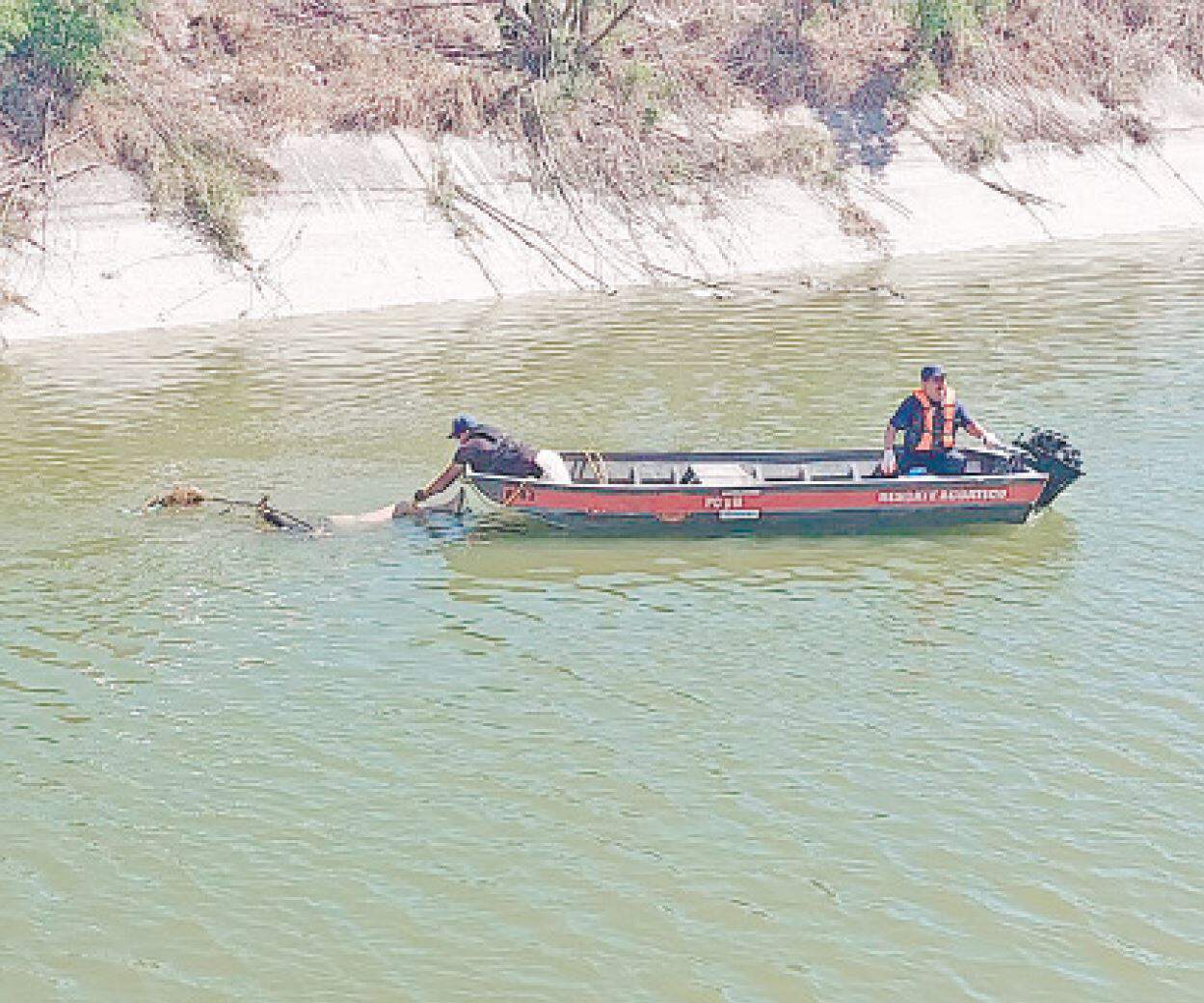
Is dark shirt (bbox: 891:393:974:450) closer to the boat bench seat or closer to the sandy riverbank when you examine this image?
the boat bench seat

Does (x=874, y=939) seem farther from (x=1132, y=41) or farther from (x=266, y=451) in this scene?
(x=1132, y=41)

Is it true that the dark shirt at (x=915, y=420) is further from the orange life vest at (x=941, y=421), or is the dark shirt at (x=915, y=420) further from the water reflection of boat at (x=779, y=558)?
the water reflection of boat at (x=779, y=558)

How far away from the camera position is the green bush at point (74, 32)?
1325 inches

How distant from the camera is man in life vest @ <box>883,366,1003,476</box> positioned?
18.1 meters

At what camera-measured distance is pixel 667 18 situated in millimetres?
45094

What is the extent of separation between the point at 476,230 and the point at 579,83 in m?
6.39

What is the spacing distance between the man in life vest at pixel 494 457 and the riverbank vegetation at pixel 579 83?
1714cm

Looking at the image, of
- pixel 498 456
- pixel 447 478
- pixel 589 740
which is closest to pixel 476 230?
pixel 447 478

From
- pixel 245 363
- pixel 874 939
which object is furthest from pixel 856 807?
pixel 245 363

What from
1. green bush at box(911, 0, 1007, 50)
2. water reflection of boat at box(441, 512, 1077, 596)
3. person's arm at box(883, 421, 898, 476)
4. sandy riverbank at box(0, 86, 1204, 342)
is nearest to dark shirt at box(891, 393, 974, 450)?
person's arm at box(883, 421, 898, 476)

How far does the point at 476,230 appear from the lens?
3625cm

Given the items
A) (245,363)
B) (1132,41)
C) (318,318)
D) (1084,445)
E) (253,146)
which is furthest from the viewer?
(1132,41)

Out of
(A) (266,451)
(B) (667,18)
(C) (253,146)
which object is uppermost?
(B) (667,18)

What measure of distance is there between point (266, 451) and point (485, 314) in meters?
11.4
